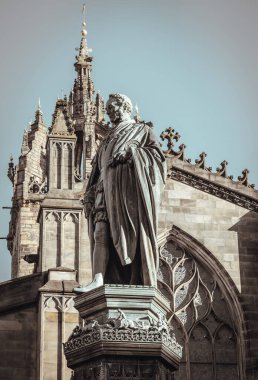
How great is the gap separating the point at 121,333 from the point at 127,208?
1238 mm

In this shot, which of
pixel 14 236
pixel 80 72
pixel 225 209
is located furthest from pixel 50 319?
pixel 80 72

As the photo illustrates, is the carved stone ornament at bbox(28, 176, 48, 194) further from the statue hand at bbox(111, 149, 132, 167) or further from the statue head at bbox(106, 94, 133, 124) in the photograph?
the statue hand at bbox(111, 149, 132, 167)

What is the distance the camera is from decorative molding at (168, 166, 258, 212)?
82.1 feet

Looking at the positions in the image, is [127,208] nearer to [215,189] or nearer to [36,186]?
[215,189]

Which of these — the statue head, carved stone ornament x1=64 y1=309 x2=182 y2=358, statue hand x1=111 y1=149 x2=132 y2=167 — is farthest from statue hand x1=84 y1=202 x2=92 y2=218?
carved stone ornament x1=64 y1=309 x2=182 y2=358

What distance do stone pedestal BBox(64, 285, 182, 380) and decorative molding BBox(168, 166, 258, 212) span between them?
50.0 feet

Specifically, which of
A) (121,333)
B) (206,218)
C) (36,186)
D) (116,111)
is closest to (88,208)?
(116,111)

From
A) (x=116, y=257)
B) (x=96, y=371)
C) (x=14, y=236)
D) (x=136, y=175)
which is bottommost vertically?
(x=96, y=371)

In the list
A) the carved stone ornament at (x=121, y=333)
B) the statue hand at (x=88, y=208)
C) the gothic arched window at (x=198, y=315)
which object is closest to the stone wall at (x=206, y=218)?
the gothic arched window at (x=198, y=315)

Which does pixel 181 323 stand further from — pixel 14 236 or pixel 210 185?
pixel 14 236

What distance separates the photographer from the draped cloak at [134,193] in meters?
10.1

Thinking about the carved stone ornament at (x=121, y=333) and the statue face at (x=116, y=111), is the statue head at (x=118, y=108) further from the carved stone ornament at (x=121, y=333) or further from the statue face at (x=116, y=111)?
the carved stone ornament at (x=121, y=333)

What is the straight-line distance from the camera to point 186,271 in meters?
24.3

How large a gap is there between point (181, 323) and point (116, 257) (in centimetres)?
1370
